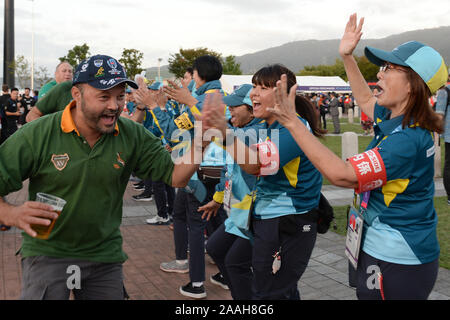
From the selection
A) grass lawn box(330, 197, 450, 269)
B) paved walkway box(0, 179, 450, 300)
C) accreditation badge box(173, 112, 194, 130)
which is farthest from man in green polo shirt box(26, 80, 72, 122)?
grass lawn box(330, 197, 450, 269)

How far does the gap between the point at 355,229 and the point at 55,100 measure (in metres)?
3.54

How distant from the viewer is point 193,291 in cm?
447

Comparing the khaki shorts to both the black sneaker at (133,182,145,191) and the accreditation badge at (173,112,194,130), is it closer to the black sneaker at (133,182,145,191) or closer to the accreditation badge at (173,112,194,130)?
the accreditation badge at (173,112,194,130)

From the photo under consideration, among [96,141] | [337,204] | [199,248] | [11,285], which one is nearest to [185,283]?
[199,248]

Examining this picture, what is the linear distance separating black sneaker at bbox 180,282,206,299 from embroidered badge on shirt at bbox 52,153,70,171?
2507 millimetres

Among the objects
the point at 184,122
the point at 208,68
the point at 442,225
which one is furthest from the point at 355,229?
the point at 442,225

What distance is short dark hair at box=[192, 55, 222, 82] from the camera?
4797mm

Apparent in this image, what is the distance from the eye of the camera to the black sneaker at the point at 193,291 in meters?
4.44

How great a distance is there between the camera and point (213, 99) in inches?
93.9

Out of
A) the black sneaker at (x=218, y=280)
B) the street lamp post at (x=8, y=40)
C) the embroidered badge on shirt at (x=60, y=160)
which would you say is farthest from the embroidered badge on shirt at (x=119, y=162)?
the street lamp post at (x=8, y=40)

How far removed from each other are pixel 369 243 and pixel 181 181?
1.15 meters

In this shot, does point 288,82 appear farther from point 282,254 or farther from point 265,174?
point 282,254

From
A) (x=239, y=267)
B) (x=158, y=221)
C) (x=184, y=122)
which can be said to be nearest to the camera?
(x=239, y=267)

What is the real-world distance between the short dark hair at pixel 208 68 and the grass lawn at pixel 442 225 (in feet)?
10.1
